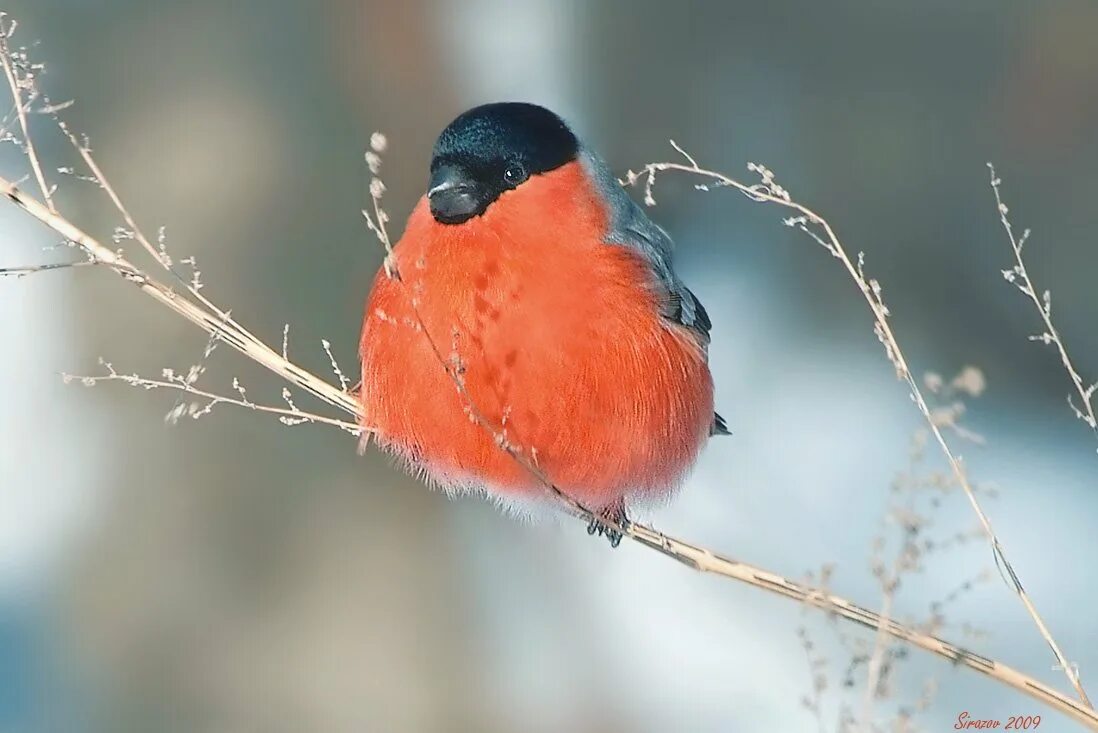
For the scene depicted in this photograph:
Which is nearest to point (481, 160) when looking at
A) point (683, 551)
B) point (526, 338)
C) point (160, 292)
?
point (526, 338)

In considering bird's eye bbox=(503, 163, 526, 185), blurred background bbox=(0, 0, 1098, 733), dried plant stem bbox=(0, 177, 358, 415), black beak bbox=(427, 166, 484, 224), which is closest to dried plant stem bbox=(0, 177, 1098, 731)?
dried plant stem bbox=(0, 177, 358, 415)

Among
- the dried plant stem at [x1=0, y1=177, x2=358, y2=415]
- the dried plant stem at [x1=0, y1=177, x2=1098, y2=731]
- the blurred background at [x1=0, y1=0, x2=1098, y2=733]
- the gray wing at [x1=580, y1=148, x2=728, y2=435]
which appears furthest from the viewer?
the blurred background at [x1=0, y1=0, x2=1098, y2=733]

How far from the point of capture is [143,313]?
13.5ft

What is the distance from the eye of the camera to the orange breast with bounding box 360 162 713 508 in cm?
205

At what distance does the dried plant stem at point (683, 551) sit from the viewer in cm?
139

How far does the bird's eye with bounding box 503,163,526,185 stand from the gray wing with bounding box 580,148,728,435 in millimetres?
205

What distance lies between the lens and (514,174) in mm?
2191

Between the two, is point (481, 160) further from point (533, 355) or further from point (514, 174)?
point (533, 355)

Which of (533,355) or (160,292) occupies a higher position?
(533,355)

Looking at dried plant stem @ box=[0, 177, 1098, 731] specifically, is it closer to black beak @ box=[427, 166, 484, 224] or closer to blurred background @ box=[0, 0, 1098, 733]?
black beak @ box=[427, 166, 484, 224]

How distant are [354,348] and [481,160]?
6.37 ft

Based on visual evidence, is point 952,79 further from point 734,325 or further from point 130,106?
point 130,106

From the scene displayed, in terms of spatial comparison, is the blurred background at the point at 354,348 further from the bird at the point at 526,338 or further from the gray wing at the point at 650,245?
the bird at the point at 526,338

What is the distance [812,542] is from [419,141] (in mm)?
2000
